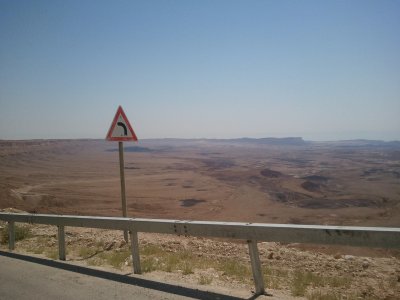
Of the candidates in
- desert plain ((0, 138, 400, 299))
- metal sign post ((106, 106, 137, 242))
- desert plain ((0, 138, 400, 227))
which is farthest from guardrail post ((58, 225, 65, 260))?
desert plain ((0, 138, 400, 227))

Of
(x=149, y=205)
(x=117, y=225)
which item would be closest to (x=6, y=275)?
(x=117, y=225)

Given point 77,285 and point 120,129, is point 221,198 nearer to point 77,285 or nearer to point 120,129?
point 120,129

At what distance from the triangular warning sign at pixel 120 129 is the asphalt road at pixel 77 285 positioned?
110 inches

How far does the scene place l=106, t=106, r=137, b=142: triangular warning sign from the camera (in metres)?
7.32

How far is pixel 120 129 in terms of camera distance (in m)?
7.48

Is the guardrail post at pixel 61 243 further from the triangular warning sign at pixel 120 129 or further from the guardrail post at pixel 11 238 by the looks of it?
the triangular warning sign at pixel 120 129

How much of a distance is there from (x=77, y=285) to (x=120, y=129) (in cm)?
366

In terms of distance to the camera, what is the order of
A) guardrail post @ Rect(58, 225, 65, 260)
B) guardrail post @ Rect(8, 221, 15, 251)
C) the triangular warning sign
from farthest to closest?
the triangular warning sign, guardrail post @ Rect(8, 221, 15, 251), guardrail post @ Rect(58, 225, 65, 260)

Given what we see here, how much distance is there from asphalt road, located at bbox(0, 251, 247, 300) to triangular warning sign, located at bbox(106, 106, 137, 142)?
2797mm

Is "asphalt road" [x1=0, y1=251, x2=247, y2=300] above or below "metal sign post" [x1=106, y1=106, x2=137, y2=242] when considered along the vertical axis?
below

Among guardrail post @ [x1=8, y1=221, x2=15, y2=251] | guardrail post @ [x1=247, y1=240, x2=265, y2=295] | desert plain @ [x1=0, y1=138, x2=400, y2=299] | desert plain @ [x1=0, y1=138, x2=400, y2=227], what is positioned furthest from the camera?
desert plain @ [x1=0, y1=138, x2=400, y2=227]

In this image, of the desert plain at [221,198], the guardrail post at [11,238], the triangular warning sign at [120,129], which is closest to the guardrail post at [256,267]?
the triangular warning sign at [120,129]

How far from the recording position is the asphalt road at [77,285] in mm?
4180

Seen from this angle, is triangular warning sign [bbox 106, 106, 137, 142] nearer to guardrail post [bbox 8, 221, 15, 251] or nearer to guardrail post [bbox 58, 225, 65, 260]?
guardrail post [bbox 58, 225, 65, 260]
